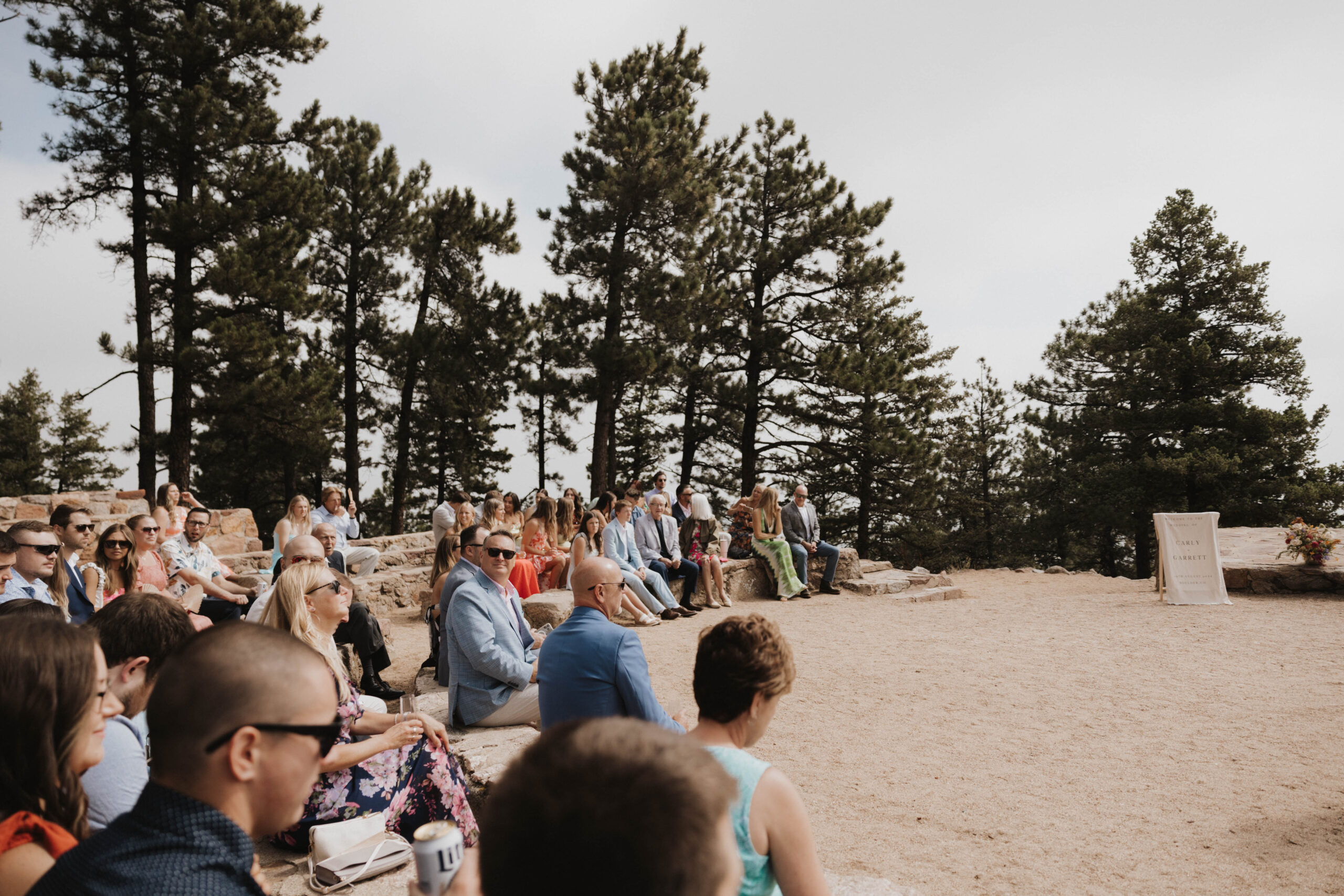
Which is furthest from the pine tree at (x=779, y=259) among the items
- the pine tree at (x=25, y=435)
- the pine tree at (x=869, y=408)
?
the pine tree at (x=25, y=435)

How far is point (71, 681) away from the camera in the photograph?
1.42 m

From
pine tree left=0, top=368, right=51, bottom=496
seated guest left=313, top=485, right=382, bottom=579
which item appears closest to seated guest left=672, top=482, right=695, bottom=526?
seated guest left=313, top=485, right=382, bottom=579

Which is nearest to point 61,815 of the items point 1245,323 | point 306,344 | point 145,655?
point 145,655

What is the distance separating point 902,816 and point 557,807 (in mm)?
3609

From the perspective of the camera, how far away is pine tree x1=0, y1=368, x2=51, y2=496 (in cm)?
2672

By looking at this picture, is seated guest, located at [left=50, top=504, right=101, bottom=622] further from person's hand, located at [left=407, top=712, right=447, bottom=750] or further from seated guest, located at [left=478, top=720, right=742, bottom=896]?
seated guest, located at [left=478, top=720, right=742, bottom=896]

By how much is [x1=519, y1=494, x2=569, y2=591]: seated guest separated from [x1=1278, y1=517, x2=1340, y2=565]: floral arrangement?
9.47 m

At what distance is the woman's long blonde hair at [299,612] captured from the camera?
3197 millimetres

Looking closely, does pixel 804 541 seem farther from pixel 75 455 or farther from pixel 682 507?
pixel 75 455

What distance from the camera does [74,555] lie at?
5.31m

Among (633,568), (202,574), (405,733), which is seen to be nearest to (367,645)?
(202,574)

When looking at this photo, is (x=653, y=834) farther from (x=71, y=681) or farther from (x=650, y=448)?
(x=650, y=448)

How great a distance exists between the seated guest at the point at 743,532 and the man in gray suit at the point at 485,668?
7.54m

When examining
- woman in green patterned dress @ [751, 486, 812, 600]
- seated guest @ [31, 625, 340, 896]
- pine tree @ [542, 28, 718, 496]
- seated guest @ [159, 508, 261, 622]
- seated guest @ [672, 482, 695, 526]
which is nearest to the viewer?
seated guest @ [31, 625, 340, 896]
